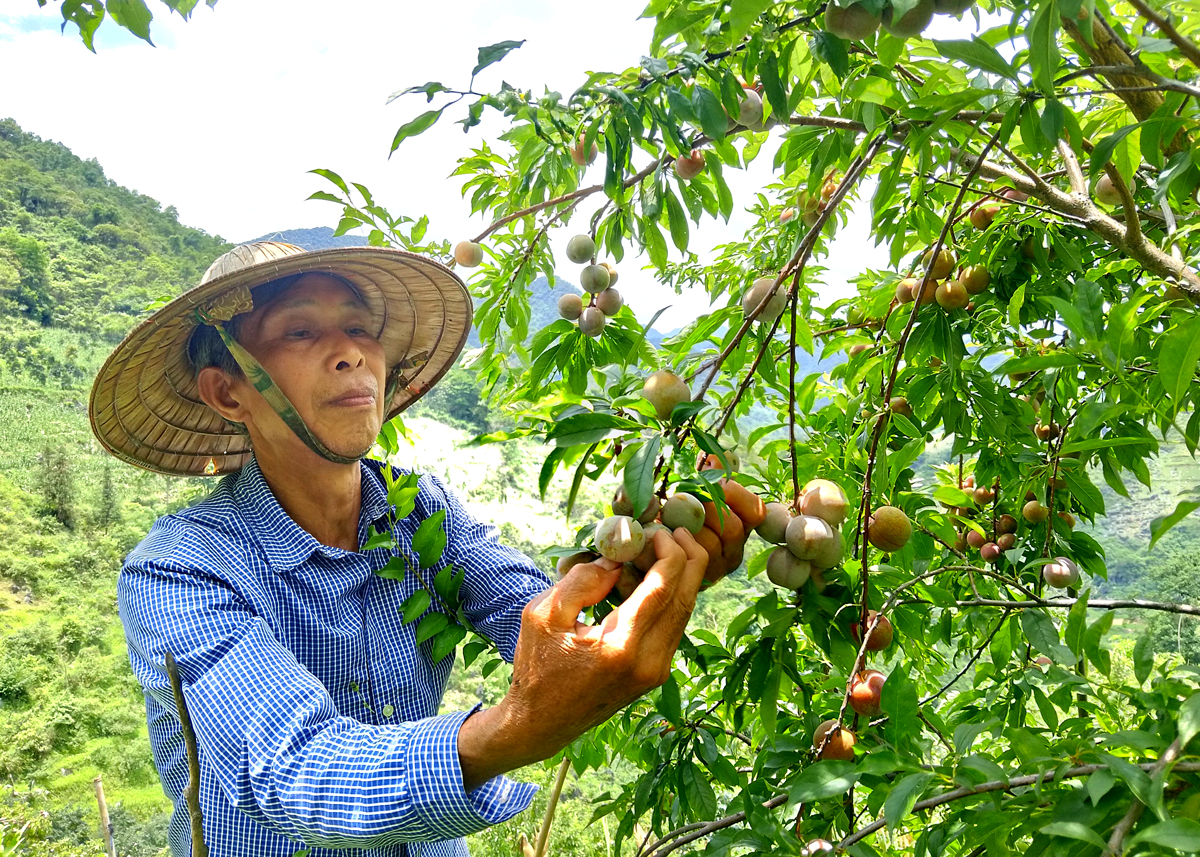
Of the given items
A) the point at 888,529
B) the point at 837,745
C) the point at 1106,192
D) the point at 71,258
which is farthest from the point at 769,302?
the point at 71,258

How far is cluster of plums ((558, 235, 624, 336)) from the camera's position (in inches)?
48.9

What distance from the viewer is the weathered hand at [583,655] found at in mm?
754

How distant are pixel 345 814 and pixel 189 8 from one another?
1.00 meters

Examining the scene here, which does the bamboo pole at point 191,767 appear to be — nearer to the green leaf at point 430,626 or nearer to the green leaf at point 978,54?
the green leaf at point 430,626

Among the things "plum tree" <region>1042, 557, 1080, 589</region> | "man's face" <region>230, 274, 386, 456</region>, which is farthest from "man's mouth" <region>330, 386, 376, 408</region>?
"plum tree" <region>1042, 557, 1080, 589</region>

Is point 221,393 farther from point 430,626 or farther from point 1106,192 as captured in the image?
point 1106,192

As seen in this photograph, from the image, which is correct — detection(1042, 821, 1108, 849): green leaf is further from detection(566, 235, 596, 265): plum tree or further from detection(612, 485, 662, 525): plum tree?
detection(566, 235, 596, 265): plum tree

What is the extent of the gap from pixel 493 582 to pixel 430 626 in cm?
15

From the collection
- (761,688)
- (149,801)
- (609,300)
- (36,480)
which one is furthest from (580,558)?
(36,480)

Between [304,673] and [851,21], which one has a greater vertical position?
[851,21]

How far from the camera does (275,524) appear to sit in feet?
3.92

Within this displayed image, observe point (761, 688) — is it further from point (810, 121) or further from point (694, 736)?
point (810, 121)

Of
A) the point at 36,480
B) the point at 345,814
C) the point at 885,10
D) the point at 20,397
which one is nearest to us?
the point at 885,10

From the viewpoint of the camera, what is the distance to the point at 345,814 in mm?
780
